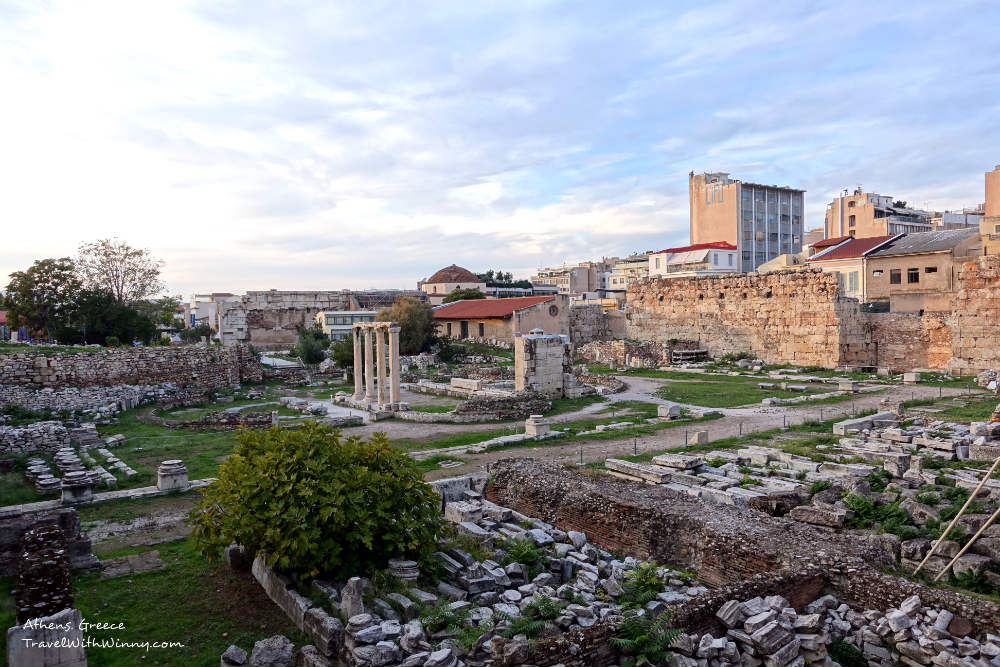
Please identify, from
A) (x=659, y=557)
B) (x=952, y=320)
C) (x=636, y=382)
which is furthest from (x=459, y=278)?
(x=659, y=557)

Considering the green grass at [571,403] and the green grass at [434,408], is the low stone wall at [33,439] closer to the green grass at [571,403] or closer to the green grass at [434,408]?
the green grass at [434,408]

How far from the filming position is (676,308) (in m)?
37.8

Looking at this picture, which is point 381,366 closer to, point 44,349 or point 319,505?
point 44,349

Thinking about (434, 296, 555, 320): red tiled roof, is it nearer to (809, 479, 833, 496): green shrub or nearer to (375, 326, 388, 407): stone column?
(375, 326, 388, 407): stone column

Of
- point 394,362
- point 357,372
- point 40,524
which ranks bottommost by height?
point 40,524

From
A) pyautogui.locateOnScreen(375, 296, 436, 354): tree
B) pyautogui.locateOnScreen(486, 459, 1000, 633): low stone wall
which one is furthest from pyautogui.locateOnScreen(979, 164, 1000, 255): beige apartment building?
pyautogui.locateOnScreen(375, 296, 436, 354): tree

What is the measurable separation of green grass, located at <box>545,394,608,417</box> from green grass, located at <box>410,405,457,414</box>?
11.3ft

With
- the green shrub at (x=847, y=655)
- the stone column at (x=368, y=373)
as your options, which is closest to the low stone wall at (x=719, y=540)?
the green shrub at (x=847, y=655)

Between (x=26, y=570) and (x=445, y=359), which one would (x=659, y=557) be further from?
(x=445, y=359)

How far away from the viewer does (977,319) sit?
25.7 metres

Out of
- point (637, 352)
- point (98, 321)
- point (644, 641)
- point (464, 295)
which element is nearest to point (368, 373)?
point (637, 352)

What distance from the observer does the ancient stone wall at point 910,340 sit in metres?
27.6

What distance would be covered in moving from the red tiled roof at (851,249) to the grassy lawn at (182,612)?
3918cm

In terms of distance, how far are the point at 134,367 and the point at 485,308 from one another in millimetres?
24749
